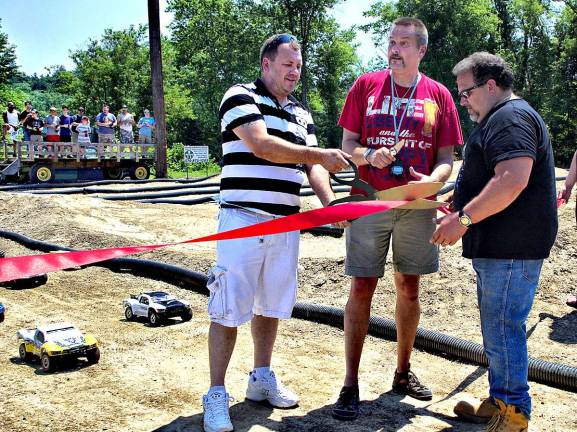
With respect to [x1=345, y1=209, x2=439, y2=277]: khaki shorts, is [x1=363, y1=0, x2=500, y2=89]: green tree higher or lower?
higher

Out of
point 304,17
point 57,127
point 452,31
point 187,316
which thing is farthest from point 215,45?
point 187,316

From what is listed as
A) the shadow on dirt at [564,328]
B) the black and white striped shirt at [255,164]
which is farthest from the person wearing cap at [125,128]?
the black and white striped shirt at [255,164]

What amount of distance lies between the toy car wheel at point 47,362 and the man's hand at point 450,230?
2499mm

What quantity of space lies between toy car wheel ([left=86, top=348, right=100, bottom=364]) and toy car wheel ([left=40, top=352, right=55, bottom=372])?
234 millimetres

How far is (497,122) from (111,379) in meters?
2.66

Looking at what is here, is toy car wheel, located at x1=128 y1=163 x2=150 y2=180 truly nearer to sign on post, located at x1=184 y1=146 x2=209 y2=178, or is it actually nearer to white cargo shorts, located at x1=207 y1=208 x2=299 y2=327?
sign on post, located at x1=184 y1=146 x2=209 y2=178

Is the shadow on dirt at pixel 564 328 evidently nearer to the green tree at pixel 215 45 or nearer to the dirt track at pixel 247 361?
the dirt track at pixel 247 361

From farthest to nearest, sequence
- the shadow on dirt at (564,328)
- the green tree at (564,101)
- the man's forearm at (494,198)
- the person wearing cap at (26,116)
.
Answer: the green tree at (564,101), the person wearing cap at (26,116), the shadow on dirt at (564,328), the man's forearm at (494,198)

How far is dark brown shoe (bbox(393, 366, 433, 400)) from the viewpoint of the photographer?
11.8 feet

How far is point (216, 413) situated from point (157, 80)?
18.6 metres

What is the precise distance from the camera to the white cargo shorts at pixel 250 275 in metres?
3.15

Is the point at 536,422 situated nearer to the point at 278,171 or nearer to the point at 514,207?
the point at 514,207

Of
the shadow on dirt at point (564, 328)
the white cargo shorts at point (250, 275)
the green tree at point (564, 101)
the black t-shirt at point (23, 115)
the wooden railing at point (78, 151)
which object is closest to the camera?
the white cargo shorts at point (250, 275)

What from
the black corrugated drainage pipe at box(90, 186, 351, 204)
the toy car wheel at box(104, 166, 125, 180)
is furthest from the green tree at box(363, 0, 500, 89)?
the black corrugated drainage pipe at box(90, 186, 351, 204)
